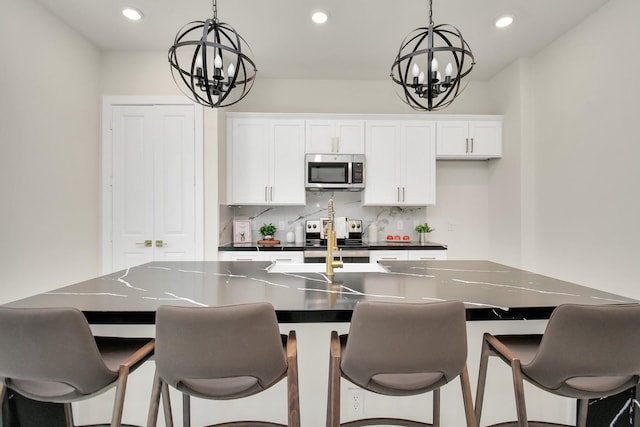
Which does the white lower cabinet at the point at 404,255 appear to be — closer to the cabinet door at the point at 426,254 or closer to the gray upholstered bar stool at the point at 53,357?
the cabinet door at the point at 426,254

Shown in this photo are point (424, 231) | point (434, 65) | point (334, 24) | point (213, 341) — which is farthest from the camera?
point (424, 231)

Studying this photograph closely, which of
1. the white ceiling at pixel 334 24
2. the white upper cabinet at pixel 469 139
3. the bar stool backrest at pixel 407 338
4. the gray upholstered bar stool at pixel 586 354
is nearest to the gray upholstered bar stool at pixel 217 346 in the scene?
the bar stool backrest at pixel 407 338

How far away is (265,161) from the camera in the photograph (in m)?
3.71

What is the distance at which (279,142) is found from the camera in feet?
12.2

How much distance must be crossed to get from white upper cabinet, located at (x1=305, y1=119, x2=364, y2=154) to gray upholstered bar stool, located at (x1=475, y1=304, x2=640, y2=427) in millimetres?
2885

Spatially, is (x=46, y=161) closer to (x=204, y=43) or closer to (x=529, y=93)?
(x=204, y=43)

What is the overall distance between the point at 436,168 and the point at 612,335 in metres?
3.30

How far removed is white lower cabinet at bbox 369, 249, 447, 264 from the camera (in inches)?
140

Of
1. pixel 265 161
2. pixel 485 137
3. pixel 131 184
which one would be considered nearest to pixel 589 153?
pixel 485 137

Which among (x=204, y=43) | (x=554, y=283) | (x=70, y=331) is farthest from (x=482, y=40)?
(x=70, y=331)

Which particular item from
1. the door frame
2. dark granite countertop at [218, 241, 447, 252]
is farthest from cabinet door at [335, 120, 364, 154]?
the door frame

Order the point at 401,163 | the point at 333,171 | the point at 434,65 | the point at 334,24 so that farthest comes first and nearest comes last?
the point at 401,163 < the point at 333,171 < the point at 334,24 < the point at 434,65

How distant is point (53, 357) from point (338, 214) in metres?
3.29

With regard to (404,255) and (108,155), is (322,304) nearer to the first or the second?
(404,255)
